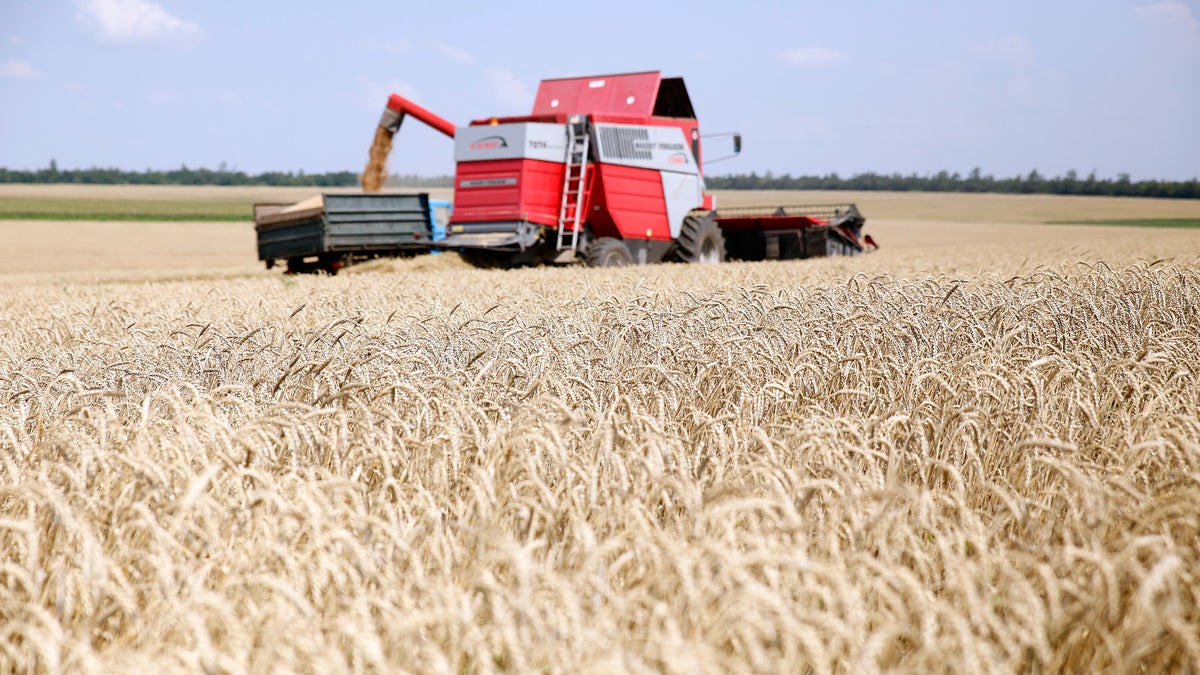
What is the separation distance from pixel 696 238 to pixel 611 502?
50.2 ft

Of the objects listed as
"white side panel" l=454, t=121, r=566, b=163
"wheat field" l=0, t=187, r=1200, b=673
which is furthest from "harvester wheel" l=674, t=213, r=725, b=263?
"wheat field" l=0, t=187, r=1200, b=673

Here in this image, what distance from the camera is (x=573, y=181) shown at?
54.1ft

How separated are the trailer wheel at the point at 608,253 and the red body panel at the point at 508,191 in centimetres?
78

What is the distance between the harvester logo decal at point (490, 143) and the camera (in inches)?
636

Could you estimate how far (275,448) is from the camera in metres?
3.52

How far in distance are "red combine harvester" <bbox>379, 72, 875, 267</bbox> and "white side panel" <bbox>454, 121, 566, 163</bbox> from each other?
15mm

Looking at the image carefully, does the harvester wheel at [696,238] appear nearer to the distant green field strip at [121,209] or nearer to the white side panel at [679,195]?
the white side panel at [679,195]

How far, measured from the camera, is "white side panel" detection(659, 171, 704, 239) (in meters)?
17.6

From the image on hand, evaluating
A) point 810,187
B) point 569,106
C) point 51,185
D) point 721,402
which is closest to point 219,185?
point 51,185

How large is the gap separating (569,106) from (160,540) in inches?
646

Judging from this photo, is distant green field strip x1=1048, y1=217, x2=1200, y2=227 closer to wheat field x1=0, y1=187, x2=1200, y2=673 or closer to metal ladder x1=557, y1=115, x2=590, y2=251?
metal ladder x1=557, y1=115, x2=590, y2=251

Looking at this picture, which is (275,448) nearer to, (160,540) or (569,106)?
(160,540)

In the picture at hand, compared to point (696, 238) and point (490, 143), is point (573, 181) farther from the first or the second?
point (696, 238)

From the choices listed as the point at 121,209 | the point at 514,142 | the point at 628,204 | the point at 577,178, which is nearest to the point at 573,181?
the point at 577,178
